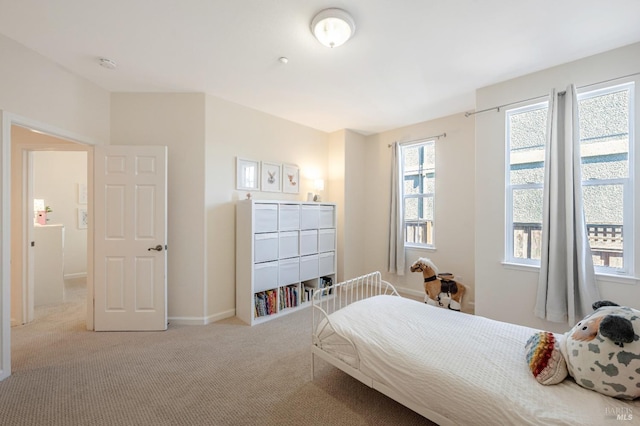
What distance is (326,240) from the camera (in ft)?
13.8

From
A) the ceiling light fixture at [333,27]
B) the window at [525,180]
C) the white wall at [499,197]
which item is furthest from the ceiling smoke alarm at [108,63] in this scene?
the window at [525,180]

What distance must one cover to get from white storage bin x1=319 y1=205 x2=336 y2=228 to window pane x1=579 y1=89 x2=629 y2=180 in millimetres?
2950

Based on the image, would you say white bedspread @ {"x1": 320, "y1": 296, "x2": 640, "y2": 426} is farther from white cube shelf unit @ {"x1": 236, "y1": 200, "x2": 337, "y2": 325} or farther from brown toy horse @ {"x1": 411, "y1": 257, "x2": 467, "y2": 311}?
A: white cube shelf unit @ {"x1": 236, "y1": 200, "x2": 337, "y2": 325}

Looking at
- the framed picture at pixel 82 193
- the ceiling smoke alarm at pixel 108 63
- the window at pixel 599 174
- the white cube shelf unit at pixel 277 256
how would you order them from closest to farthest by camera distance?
the window at pixel 599 174 → the ceiling smoke alarm at pixel 108 63 → the white cube shelf unit at pixel 277 256 → the framed picture at pixel 82 193

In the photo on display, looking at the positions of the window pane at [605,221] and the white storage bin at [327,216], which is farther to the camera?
the white storage bin at [327,216]

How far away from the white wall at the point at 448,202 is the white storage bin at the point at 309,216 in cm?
133

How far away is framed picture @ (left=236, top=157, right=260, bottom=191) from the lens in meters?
3.62

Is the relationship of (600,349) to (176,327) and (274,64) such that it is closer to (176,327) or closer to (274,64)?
(274,64)

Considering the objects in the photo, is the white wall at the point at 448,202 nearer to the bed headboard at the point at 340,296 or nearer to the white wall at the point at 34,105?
the bed headboard at the point at 340,296

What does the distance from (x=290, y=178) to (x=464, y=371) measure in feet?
11.1

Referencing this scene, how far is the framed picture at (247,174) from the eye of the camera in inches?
142

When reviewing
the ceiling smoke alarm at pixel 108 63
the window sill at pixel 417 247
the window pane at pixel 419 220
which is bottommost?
the window sill at pixel 417 247

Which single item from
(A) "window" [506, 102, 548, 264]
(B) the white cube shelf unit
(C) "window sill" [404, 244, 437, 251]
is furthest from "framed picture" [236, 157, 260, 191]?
(A) "window" [506, 102, 548, 264]

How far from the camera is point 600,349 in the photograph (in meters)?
1.29
